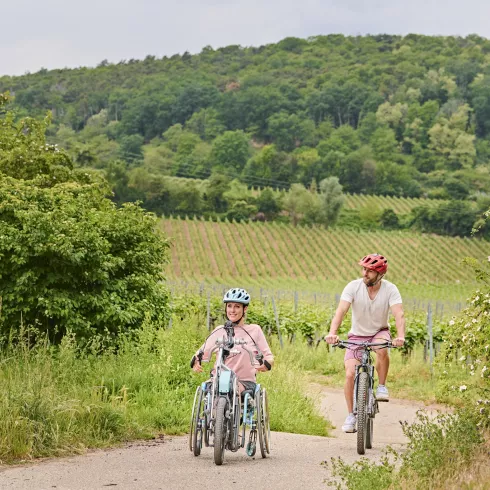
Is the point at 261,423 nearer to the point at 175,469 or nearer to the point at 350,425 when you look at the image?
the point at 175,469

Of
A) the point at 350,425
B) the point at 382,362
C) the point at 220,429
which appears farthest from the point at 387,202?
the point at 220,429

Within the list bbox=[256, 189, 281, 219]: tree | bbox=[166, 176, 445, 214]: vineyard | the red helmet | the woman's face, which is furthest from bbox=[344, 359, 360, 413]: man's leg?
bbox=[166, 176, 445, 214]: vineyard

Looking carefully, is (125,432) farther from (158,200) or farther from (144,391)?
(158,200)

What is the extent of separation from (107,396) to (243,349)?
8.08 ft

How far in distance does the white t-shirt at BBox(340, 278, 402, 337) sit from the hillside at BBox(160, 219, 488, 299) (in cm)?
6850

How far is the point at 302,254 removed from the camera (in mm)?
101438

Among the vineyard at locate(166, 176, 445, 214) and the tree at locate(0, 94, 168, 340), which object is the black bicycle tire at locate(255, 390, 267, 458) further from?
the vineyard at locate(166, 176, 445, 214)

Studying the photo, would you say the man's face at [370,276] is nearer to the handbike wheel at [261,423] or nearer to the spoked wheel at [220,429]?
the handbike wheel at [261,423]

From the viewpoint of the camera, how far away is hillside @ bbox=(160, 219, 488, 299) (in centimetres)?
8831

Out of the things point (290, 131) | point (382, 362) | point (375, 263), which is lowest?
point (382, 362)

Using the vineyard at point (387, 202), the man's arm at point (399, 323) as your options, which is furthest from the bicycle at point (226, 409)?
the vineyard at point (387, 202)

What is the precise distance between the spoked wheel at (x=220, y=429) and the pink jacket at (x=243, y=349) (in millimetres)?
599

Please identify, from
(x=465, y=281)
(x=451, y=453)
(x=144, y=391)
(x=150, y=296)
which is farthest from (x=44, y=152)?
(x=465, y=281)

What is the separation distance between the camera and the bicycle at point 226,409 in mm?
7215
